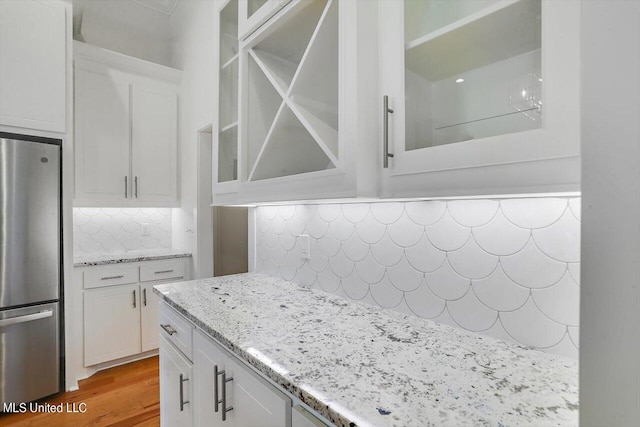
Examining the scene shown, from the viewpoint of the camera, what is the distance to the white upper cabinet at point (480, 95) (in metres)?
0.58

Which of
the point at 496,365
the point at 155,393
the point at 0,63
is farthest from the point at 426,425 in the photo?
the point at 0,63

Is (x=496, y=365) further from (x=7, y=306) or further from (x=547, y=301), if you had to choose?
(x=7, y=306)

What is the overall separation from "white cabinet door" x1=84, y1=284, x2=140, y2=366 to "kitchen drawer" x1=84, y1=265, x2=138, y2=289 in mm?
47

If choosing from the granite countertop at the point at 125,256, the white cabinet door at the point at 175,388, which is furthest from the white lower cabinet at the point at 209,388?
the granite countertop at the point at 125,256

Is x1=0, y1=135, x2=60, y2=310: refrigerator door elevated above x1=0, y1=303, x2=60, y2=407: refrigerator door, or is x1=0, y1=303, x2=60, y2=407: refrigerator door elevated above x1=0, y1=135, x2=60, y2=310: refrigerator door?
x1=0, y1=135, x2=60, y2=310: refrigerator door

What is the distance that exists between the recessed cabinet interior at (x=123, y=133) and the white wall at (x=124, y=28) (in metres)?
0.58

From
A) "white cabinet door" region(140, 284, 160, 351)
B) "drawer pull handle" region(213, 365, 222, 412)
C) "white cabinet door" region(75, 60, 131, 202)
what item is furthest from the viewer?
"white cabinet door" region(140, 284, 160, 351)

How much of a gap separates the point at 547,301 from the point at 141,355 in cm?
306

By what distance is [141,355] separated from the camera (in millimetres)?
2777

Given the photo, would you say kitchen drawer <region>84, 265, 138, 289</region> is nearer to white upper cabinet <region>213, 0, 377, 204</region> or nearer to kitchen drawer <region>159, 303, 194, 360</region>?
kitchen drawer <region>159, 303, 194, 360</region>

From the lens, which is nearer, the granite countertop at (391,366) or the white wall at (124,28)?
the granite countertop at (391,366)

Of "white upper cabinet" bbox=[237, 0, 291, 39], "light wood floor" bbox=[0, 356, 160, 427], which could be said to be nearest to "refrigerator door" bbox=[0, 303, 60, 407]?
"light wood floor" bbox=[0, 356, 160, 427]

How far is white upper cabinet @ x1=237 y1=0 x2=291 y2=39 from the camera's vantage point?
116 cm

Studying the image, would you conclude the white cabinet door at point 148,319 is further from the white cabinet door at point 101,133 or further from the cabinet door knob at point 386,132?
the cabinet door knob at point 386,132
